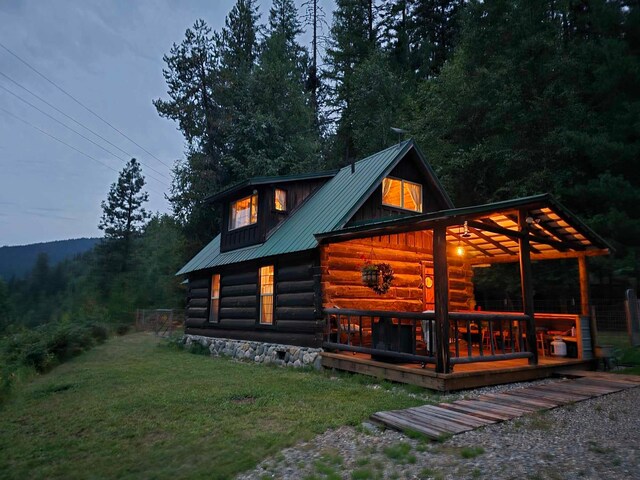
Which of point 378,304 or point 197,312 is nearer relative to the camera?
point 378,304

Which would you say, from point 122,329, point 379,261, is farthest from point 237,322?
point 122,329

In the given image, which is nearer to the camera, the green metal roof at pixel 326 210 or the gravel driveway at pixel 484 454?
the gravel driveway at pixel 484 454

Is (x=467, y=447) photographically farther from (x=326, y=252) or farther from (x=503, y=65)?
(x=503, y=65)

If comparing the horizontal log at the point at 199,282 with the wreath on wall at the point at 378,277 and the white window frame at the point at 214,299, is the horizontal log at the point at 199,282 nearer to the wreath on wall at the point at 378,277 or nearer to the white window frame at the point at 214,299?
the white window frame at the point at 214,299

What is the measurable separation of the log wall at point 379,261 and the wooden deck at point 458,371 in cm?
173

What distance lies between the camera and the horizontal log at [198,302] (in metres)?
16.8

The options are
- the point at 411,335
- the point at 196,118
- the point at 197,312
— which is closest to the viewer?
the point at 411,335

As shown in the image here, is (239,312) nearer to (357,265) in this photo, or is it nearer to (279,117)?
(357,265)

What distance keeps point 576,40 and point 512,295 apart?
1233cm

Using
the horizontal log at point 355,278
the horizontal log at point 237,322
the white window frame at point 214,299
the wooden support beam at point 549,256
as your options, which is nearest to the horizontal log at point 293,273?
the horizontal log at point 355,278

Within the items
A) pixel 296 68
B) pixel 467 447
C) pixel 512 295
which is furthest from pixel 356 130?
pixel 467 447

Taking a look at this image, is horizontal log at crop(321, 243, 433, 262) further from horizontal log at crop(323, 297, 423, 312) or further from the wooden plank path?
the wooden plank path

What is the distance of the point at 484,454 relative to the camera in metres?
4.37

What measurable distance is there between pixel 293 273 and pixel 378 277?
269 centimetres
